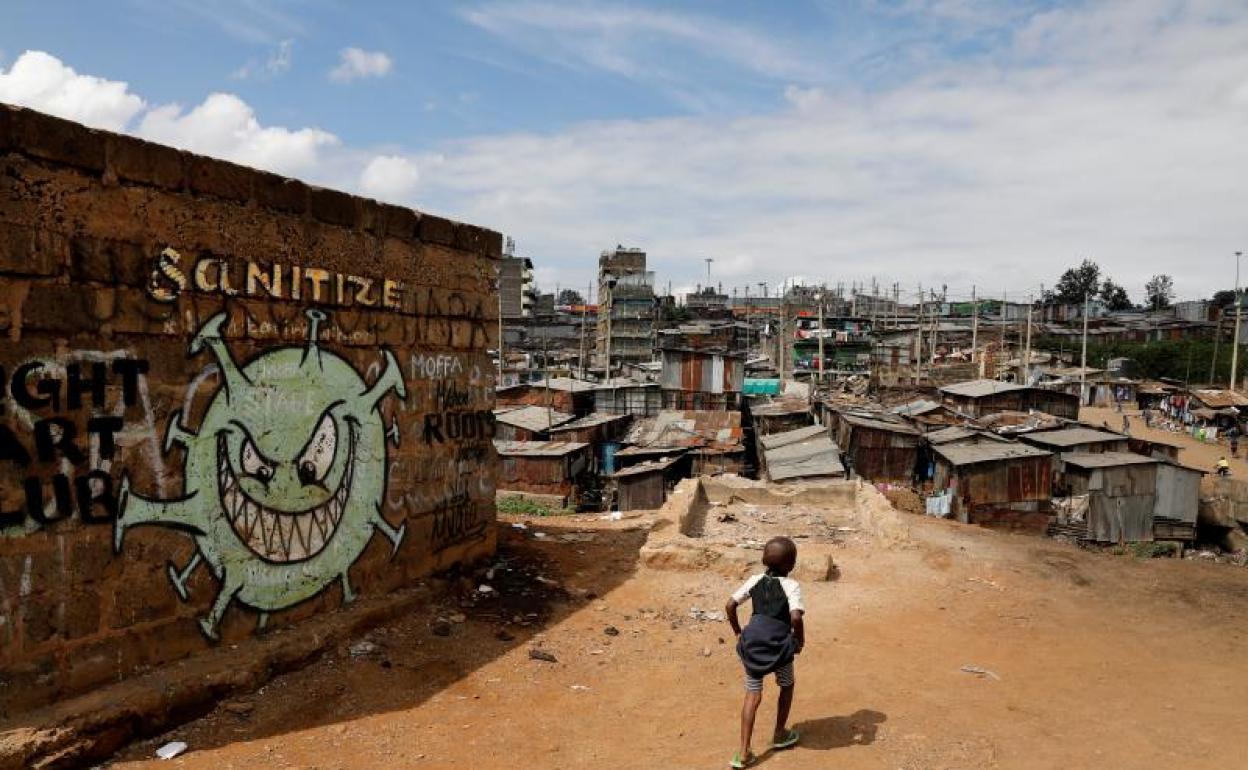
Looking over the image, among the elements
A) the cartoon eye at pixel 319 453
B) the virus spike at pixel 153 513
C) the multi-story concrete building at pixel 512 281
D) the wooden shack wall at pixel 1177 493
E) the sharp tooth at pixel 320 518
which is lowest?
the wooden shack wall at pixel 1177 493

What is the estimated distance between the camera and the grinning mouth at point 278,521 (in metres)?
4.93

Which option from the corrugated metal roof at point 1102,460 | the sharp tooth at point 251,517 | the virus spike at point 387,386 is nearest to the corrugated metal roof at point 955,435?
the corrugated metal roof at point 1102,460

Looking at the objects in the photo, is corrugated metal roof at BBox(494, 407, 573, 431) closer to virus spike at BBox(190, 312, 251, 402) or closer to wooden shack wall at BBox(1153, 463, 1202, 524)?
wooden shack wall at BBox(1153, 463, 1202, 524)

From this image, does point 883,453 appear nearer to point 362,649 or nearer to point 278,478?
point 362,649

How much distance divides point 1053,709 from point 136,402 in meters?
6.10

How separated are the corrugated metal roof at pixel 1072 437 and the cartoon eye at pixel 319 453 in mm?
20608

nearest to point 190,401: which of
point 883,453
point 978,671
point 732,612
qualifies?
point 732,612

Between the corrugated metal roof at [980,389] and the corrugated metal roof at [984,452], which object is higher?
the corrugated metal roof at [980,389]

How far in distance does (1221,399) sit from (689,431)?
27.2 meters

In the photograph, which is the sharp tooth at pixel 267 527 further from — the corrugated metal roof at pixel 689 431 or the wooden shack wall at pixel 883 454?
the wooden shack wall at pixel 883 454

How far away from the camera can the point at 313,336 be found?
18.3ft

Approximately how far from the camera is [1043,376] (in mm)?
49438

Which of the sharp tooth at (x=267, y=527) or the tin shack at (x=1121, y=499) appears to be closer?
the sharp tooth at (x=267, y=527)

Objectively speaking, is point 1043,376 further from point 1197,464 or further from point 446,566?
point 446,566
